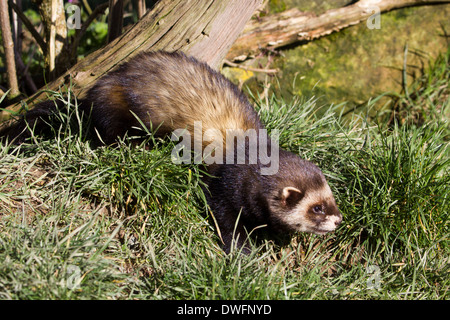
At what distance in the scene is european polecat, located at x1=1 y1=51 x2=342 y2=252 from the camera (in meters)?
4.50

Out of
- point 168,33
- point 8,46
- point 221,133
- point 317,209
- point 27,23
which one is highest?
point 27,23

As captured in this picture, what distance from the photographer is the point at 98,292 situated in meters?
3.42

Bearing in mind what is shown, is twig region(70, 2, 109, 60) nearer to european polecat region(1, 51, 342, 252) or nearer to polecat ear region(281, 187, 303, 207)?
european polecat region(1, 51, 342, 252)

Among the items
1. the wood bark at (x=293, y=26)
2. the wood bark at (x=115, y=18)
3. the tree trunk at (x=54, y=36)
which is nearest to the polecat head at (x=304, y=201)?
the wood bark at (x=293, y=26)

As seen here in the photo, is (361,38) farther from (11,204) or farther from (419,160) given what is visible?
(11,204)

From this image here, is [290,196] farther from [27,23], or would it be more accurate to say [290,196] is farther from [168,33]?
[27,23]

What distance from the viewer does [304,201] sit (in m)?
4.49

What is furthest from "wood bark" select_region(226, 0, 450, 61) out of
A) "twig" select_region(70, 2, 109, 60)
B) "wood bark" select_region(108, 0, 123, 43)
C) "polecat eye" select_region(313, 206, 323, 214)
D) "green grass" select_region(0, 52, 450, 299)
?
"polecat eye" select_region(313, 206, 323, 214)

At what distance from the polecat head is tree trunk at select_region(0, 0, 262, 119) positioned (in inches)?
71.4

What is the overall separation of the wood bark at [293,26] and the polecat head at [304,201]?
2.66m

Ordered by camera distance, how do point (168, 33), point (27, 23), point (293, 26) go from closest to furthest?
point (168, 33) → point (27, 23) → point (293, 26)

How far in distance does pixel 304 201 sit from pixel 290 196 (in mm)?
141

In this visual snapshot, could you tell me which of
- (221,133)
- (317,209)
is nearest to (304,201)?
(317,209)

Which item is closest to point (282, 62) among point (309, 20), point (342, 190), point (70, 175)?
point (309, 20)
